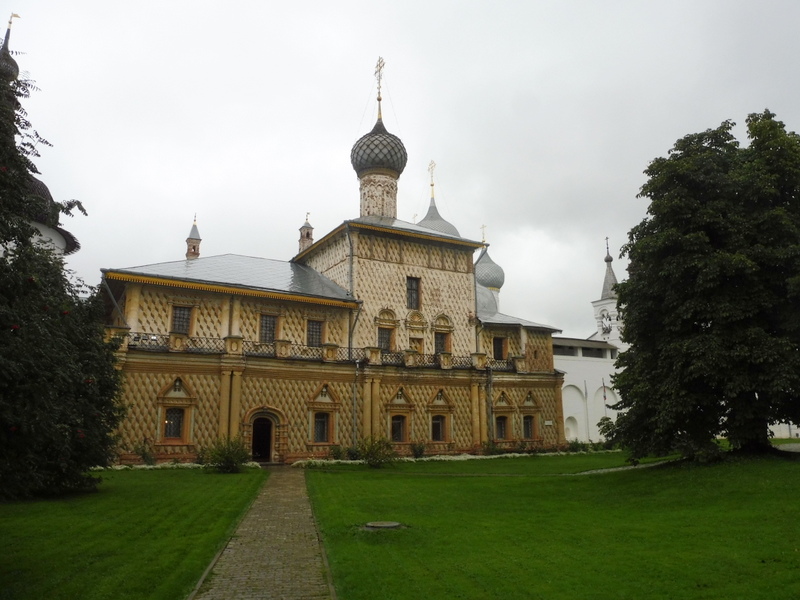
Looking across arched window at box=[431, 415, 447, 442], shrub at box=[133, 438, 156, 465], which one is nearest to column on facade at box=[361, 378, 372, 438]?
arched window at box=[431, 415, 447, 442]

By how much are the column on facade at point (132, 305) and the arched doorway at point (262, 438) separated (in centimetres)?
674

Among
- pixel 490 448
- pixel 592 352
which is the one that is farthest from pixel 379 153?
pixel 592 352

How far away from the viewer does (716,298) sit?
58.9ft

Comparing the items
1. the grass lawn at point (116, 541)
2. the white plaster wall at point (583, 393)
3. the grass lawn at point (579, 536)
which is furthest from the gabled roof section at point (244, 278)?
the white plaster wall at point (583, 393)

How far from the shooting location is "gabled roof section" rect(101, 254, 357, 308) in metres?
27.8

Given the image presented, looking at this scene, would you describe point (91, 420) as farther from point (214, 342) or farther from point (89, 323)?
point (214, 342)

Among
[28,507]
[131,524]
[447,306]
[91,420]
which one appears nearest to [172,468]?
[91,420]

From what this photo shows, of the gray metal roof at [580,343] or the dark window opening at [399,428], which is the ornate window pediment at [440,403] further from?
the gray metal roof at [580,343]

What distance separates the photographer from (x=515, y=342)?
3794 centimetres

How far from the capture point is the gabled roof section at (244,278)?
2780 centimetres

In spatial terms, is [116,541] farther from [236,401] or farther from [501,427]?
[501,427]

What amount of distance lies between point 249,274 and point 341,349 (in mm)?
5906

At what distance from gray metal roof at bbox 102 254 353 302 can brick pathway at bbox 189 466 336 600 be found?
52.4 ft

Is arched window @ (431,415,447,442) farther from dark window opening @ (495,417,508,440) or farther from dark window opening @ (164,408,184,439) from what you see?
dark window opening @ (164,408,184,439)
